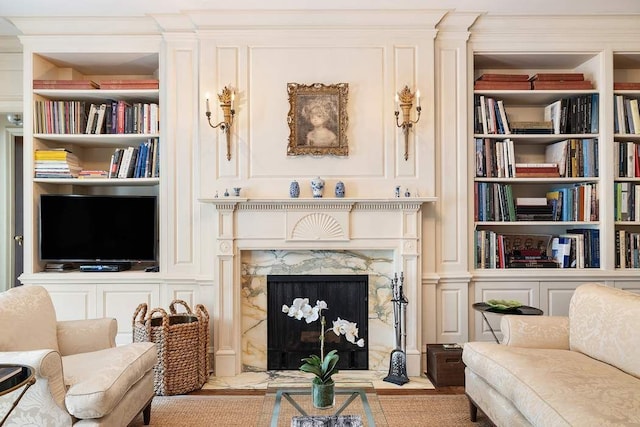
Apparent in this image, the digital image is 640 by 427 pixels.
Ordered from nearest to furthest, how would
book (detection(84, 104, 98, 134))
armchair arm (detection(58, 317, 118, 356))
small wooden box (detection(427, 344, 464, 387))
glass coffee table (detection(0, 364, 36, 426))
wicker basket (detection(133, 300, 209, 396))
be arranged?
1. glass coffee table (detection(0, 364, 36, 426))
2. armchair arm (detection(58, 317, 118, 356))
3. wicker basket (detection(133, 300, 209, 396))
4. small wooden box (detection(427, 344, 464, 387))
5. book (detection(84, 104, 98, 134))

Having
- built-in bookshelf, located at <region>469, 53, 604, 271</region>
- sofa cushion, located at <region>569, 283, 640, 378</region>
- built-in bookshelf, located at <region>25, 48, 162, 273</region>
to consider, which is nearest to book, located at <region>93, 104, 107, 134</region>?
built-in bookshelf, located at <region>25, 48, 162, 273</region>

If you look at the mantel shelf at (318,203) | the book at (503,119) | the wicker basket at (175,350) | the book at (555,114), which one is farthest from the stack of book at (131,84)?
the book at (555,114)

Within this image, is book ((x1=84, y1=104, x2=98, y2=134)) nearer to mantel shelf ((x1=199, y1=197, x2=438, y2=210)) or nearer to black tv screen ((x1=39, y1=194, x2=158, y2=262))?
black tv screen ((x1=39, y1=194, x2=158, y2=262))

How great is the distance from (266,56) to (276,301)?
1846 mm

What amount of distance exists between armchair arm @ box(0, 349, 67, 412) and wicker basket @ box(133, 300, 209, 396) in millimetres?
1062

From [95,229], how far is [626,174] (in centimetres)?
418

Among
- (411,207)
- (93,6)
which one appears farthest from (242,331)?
(93,6)

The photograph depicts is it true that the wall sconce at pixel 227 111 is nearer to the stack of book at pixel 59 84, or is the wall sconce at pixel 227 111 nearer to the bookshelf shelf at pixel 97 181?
the bookshelf shelf at pixel 97 181

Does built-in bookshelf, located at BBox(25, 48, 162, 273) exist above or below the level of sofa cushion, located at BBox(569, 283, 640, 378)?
above

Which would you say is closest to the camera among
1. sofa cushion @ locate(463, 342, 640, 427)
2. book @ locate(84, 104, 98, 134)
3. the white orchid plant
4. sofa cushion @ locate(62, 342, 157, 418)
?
sofa cushion @ locate(463, 342, 640, 427)

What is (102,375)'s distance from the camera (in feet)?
7.20

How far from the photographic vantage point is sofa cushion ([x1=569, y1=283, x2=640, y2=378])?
7.39 feet

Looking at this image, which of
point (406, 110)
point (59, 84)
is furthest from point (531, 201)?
point (59, 84)

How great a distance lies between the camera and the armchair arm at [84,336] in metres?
2.70
